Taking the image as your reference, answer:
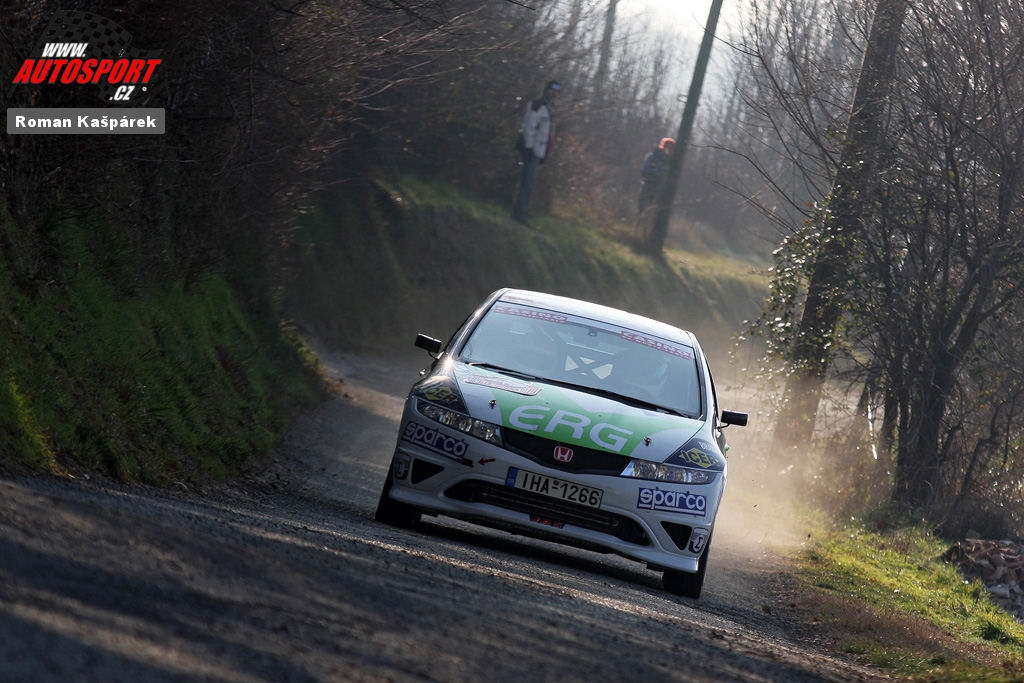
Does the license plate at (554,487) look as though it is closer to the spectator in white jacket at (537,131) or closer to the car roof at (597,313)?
the car roof at (597,313)

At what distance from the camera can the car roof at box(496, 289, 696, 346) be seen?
10.2 metres

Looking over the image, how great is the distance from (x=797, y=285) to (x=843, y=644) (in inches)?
422

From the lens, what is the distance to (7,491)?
5934 millimetres

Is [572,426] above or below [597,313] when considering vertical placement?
below

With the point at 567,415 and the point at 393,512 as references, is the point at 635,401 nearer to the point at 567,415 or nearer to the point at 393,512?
the point at 567,415

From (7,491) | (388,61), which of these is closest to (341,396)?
(388,61)

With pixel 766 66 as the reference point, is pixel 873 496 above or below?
below

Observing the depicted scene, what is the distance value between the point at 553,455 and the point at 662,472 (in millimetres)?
675

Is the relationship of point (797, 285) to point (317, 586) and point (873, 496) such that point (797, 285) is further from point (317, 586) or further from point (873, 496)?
point (317, 586)

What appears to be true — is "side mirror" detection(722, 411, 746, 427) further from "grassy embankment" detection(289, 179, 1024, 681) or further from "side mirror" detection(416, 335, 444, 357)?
"side mirror" detection(416, 335, 444, 357)

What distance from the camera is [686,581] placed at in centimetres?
843

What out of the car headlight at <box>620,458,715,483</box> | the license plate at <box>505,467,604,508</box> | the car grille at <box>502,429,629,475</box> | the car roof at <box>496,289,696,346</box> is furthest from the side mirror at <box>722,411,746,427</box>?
the license plate at <box>505,467,604,508</box>

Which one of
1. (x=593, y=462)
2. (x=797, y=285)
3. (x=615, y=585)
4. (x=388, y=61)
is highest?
(x=388, y=61)

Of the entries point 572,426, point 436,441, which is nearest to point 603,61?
point 572,426
